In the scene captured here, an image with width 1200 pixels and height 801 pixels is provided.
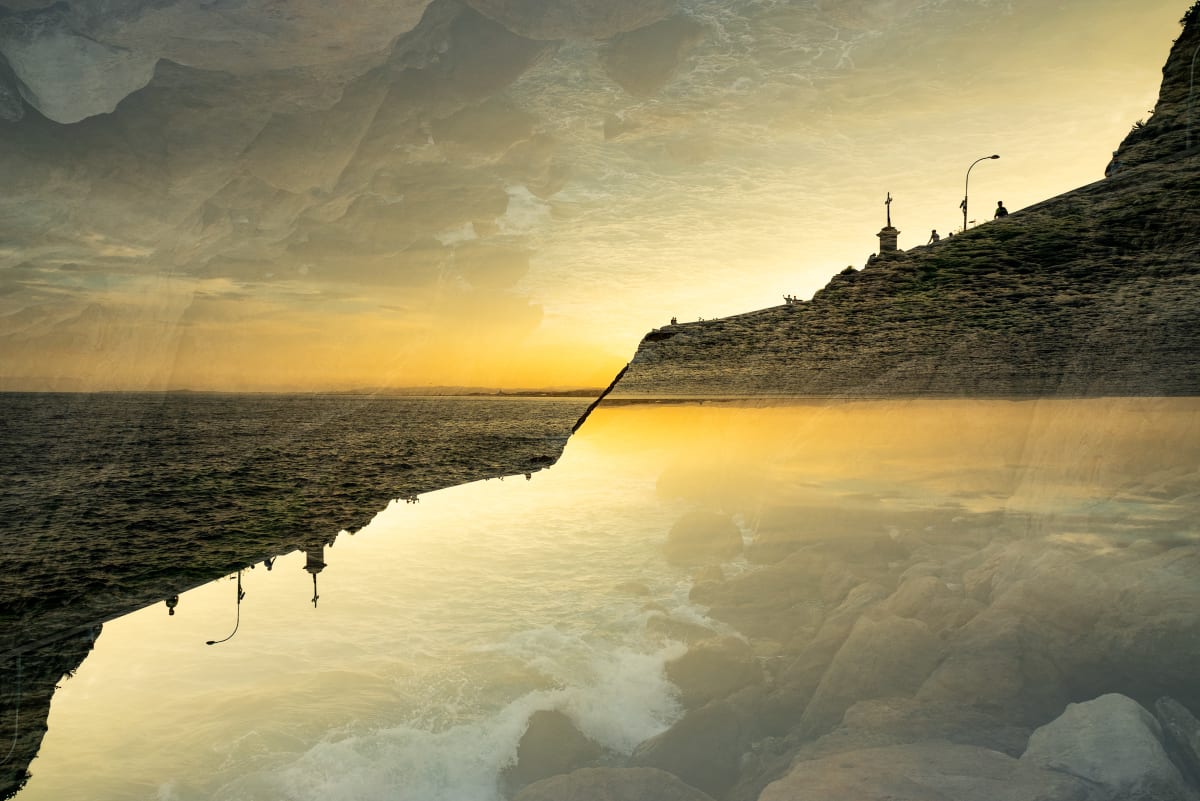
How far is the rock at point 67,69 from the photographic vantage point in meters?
5.41

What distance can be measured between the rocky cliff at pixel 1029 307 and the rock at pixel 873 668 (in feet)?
15.2

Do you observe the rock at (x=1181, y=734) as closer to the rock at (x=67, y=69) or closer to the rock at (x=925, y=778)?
the rock at (x=925, y=778)

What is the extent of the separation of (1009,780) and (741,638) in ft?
25.3

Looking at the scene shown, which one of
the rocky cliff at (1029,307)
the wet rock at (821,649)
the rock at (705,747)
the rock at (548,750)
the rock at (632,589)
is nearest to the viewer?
the rocky cliff at (1029,307)

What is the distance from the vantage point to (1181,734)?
6.54 m

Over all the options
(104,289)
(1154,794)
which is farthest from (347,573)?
(1154,794)

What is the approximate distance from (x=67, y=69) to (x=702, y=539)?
1901 centimetres

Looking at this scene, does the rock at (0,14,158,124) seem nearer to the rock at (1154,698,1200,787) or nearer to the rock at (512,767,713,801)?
the rock at (512,767,713,801)

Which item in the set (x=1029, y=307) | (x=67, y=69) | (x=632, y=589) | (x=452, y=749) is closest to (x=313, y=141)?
(x=67, y=69)

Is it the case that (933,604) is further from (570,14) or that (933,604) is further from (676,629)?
(570,14)

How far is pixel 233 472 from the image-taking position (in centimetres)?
3241

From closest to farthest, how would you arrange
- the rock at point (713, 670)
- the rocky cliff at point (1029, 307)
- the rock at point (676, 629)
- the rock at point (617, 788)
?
the rocky cliff at point (1029, 307), the rock at point (617, 788), the rock at point (713, 670), the rock at point (676, 629)

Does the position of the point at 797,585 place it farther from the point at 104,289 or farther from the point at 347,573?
the point at 104,289

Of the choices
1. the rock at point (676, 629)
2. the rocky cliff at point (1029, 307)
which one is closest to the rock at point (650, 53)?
the rocky cliff at point (1029, 307)
